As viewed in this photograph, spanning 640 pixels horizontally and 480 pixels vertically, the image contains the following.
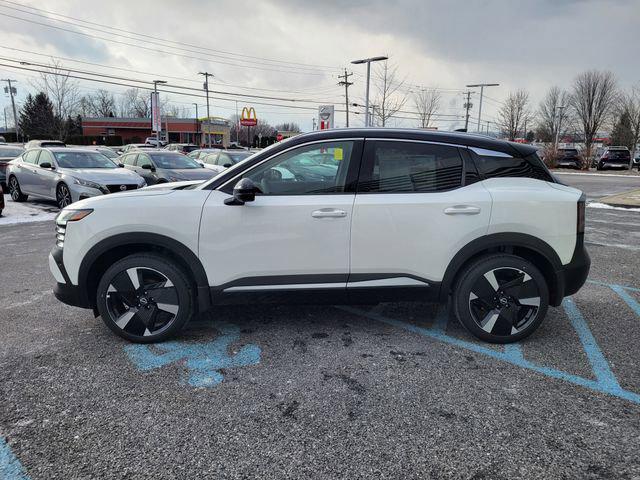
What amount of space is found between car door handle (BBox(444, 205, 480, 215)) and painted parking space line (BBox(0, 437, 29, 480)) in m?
3.12

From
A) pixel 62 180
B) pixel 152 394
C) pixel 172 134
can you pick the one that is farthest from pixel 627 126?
pixel 172 134

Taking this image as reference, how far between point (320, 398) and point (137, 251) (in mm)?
1923

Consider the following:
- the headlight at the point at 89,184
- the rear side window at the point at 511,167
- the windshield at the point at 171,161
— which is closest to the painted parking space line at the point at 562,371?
the rear side window at the point at 511,167

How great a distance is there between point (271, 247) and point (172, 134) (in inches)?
3083

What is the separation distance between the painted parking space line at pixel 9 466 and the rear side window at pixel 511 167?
358 centimetres

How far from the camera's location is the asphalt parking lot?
2344 millimetres

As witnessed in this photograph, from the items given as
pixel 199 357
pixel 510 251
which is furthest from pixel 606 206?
pixel 199 357

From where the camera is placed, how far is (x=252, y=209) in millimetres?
3482

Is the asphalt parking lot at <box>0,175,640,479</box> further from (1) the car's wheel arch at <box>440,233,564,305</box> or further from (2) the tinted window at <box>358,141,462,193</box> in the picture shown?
(2) the tinted window at <box>358,141,462,193</box>

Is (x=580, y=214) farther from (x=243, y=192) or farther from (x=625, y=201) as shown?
(x=625, y=201)

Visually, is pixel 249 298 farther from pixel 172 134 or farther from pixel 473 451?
pixel 172 134

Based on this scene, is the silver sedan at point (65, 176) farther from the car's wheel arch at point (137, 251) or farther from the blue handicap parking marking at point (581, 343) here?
the blue handicap parking marking at point (581, 343)

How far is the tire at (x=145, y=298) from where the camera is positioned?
356cm

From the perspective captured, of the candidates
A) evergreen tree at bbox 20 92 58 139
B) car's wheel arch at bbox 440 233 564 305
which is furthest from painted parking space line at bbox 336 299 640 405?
evergreen tree at bbox 20 92 58 139
